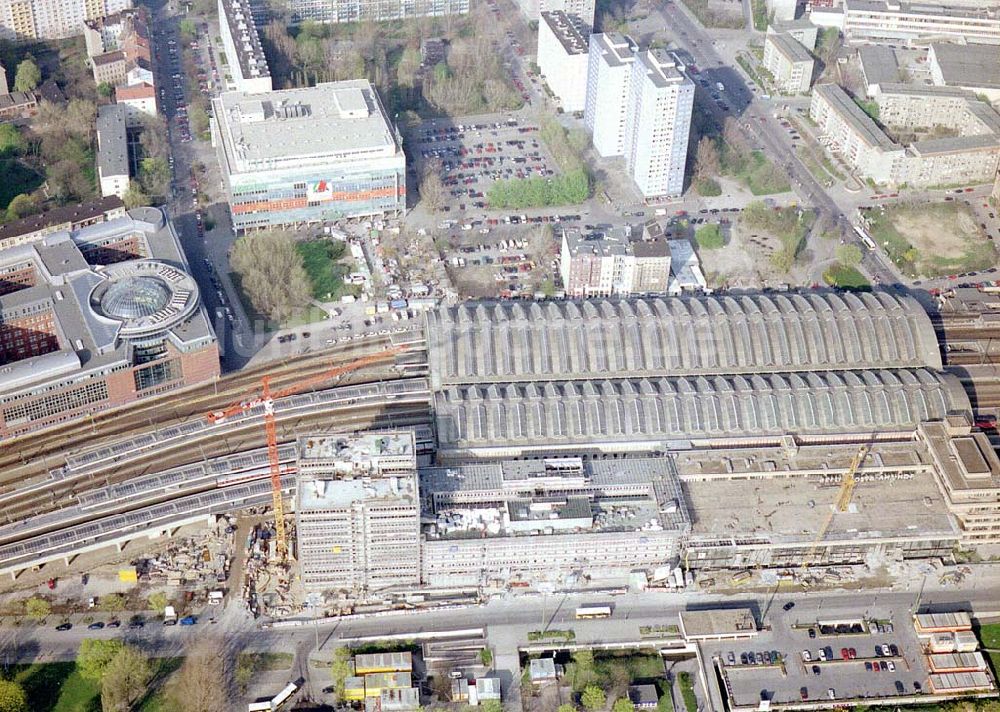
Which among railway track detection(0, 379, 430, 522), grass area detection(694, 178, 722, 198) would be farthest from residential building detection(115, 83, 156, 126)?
grass area detection(694, 178, 722, 198)

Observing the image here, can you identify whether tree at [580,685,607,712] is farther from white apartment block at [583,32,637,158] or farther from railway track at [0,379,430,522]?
white apartment block at [583,32,637,158]

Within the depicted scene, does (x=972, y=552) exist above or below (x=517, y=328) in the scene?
below

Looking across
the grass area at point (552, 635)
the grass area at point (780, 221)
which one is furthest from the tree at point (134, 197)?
the grass area at point (552, 635)

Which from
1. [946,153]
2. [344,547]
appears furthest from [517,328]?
[946,153]

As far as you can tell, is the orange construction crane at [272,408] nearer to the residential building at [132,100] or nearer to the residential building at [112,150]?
the residential building at [112,150]

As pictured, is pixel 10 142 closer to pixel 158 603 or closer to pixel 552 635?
pixel 158 603

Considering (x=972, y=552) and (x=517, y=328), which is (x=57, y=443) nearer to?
(x=517, y=328)
